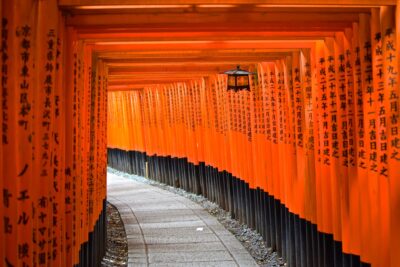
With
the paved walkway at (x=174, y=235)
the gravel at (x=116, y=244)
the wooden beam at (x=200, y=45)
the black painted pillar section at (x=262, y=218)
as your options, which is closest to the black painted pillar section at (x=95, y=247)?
the black painted pillar section at (x=262, y=218)

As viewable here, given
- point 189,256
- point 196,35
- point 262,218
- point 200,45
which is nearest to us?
point 196,35

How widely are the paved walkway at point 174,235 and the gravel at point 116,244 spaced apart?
15 centimetres

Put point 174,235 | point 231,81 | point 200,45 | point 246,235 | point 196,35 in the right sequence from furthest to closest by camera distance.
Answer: point 174,235 < point 246,235 < point 231,81 < point 200,45 < point 196,35

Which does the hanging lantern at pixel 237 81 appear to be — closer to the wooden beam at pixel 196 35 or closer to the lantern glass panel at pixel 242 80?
the lantern glass panel at pixel 242 80

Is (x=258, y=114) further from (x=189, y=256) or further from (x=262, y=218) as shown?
(x=189, y=256)

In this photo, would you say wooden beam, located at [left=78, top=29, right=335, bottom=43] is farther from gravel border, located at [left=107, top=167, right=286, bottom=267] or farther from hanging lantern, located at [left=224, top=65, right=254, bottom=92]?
gravel border, located at [left=107, top=167, right=286, bottom=267]

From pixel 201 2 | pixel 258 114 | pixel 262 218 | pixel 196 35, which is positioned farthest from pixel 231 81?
pixel 201 2

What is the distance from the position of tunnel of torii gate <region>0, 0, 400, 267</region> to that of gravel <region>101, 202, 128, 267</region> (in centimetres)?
46

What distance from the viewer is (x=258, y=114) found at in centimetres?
1242

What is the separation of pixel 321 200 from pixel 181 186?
14.2 m

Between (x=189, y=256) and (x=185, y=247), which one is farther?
(x=185, y=247)

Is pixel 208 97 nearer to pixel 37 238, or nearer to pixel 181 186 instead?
pixel 181 186

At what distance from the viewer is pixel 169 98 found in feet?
72.0

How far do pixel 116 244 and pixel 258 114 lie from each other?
437 centimetres
